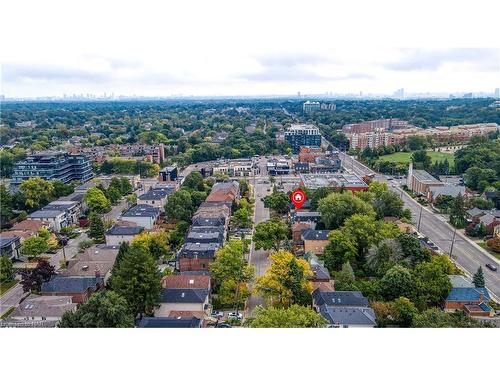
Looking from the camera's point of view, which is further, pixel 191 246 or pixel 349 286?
pixel 191 246

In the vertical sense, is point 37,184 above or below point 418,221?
above

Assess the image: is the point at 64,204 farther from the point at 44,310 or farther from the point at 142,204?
the point at 44,310

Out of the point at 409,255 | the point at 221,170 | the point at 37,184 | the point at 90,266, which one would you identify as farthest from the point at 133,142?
the point at 409,255

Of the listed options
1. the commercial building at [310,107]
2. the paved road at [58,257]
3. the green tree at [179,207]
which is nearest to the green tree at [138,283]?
the paved road at [58,257]

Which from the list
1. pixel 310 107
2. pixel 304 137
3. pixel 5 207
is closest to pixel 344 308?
pixel 5 207

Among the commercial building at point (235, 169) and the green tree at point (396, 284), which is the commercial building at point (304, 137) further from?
the green tree at point (396, 284)

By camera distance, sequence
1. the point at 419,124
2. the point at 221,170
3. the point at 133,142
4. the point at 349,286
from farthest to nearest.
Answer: the point at 419,124
the point at 133,142
the point at 221,170
the point at 349,286

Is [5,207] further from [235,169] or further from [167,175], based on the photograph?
[235,169]
